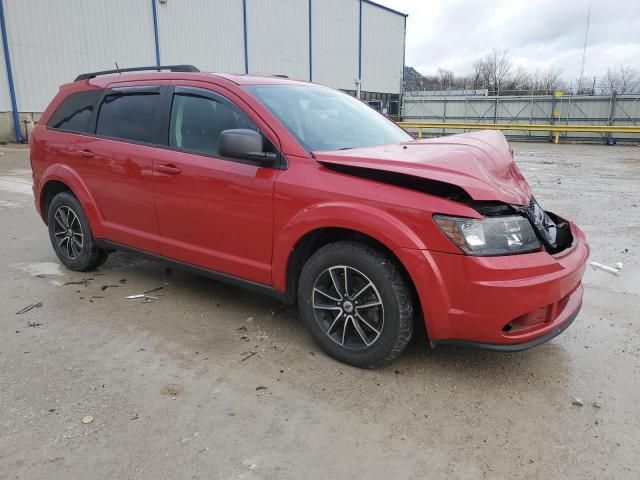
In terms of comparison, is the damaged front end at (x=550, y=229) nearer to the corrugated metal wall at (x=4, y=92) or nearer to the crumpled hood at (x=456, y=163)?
the crumpled hood at (x=456, y=163)

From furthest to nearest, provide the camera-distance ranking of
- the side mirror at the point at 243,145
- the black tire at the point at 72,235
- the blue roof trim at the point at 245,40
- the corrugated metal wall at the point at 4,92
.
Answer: the blue roof trim at the point at 245,40 → the corrugated metal wall at the point at 4,92 → the black tire at the point at 72,235 → the side mirror at the point at 243,145

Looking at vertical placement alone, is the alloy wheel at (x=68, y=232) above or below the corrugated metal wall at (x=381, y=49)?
below

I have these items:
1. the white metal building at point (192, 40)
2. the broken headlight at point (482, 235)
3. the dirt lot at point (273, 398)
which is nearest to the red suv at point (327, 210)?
the broken headlight at point (482, 235)

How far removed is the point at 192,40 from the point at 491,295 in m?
25.9

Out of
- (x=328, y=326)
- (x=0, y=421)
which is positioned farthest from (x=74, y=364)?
(x=328, y=326)

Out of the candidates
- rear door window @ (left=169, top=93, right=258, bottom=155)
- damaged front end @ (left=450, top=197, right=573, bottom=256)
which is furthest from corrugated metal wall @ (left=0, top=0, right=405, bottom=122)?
damaged front end @ (left=450, top=197, right=573, bottom=256)

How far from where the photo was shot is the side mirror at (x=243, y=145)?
3.22m

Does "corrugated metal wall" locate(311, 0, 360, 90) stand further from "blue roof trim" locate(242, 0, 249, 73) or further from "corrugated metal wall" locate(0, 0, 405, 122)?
"blue roof trim" locate(242, 0, 249, 73)

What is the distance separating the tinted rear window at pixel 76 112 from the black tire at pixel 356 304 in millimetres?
2727

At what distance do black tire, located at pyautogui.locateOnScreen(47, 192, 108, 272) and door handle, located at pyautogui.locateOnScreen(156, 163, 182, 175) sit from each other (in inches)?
50.7

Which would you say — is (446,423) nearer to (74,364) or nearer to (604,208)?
(74,364)

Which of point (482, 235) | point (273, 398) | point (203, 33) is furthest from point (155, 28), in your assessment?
point (482, 235)

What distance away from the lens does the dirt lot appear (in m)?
2.37

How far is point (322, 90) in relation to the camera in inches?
169
